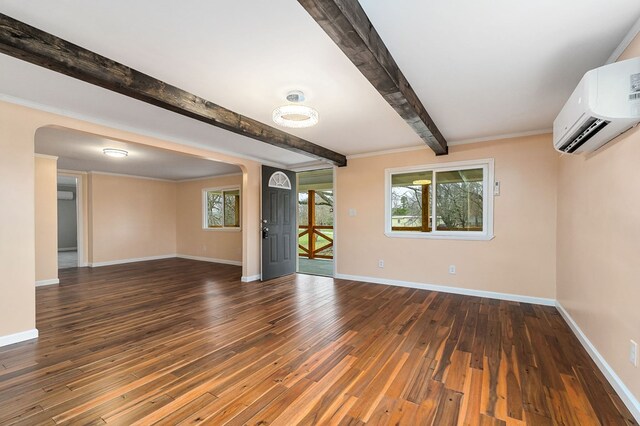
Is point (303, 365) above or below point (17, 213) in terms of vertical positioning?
below

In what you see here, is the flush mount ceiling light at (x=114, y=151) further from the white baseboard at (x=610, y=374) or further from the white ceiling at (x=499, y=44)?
the white baseboard at (x=610, y=374)

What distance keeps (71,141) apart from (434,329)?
18.0ft

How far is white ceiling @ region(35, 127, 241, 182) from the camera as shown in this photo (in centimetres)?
398

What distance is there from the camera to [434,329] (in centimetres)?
297

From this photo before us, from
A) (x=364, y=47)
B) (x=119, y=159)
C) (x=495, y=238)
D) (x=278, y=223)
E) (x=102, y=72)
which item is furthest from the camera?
(x=278, y=223)

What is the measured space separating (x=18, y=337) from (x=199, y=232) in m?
5.22

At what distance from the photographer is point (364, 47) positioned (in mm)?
1600

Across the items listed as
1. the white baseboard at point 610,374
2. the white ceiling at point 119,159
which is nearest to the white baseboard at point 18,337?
the white ceiling at point 119,159

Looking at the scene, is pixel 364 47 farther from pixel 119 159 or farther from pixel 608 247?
pixel 119 159

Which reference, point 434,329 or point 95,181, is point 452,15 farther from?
point 95,181

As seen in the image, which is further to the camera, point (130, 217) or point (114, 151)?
point (130, 217)

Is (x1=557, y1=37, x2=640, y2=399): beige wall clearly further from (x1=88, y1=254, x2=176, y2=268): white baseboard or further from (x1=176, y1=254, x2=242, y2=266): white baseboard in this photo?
(x1=88, y1=254, x2=176, y2=268): white baseboard

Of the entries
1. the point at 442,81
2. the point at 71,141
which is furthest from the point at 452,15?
the point at 71,141

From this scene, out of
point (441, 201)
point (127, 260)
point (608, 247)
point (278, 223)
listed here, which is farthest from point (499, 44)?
point (127, 260)
